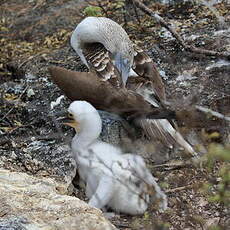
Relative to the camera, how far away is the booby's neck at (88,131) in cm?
538

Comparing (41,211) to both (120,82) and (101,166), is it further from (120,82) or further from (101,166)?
(120,82)

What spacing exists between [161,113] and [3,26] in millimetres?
4861

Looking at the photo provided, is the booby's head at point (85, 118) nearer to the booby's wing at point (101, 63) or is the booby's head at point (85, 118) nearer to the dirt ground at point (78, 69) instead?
the dirt ground at point (78, 69)

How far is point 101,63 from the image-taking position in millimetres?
6465

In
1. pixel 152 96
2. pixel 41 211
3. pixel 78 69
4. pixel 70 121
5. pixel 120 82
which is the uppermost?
pixel 41 211

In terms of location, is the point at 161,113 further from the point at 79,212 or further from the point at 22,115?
the point at 22,115

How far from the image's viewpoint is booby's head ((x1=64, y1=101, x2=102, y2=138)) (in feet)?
17.7

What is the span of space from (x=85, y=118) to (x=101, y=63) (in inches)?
46.3

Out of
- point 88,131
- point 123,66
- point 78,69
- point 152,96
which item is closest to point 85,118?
point 88,131

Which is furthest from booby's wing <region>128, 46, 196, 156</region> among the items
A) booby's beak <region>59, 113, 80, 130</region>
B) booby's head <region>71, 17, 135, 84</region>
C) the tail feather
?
booby's beak <region>59, 113, 80, 130</region>

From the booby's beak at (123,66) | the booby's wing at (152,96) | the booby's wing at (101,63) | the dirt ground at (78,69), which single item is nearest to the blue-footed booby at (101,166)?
the dirt ground at (78,69)

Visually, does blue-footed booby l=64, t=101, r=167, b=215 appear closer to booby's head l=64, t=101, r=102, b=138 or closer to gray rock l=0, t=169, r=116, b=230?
booby's head l=64, t=101, r=102, b=138

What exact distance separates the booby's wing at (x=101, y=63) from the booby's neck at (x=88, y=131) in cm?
66

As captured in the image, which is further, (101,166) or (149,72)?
(149,72)
